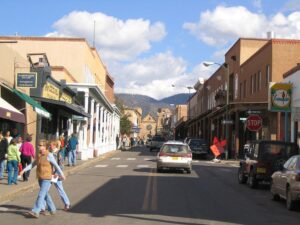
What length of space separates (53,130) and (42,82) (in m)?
7.14

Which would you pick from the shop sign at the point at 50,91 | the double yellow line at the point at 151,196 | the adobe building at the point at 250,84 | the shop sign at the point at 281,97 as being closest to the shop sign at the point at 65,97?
the shop sign at the point at 50,91

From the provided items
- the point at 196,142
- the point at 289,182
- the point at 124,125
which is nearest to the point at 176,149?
the point at 289,182

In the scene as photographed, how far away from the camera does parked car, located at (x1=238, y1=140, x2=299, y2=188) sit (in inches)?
829

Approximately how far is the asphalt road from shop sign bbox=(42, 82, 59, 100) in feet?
30.0

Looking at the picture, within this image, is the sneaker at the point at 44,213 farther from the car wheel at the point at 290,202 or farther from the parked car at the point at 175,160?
the parked car at the point at 175,160

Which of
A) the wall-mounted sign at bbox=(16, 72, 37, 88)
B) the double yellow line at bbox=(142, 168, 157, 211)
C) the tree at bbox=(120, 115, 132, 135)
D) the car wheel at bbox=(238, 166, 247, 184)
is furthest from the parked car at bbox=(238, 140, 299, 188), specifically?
the tree at bbox=(120, 115, 132, 135)

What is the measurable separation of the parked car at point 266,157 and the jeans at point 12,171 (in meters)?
8.57

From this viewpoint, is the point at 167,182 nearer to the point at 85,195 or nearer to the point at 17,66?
the point at 85,195

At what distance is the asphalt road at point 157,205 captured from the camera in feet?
40.7

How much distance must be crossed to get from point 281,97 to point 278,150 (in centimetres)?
1408

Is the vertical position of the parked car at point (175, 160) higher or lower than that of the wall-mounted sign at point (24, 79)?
lower

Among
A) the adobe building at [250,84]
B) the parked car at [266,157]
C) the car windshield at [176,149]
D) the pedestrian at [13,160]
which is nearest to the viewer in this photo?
the pedestrian at [13,160]

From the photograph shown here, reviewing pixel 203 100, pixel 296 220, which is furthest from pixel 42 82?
pixel 203 100

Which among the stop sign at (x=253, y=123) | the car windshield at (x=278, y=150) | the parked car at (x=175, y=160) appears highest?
the stop sign at (x=253, y=123)
